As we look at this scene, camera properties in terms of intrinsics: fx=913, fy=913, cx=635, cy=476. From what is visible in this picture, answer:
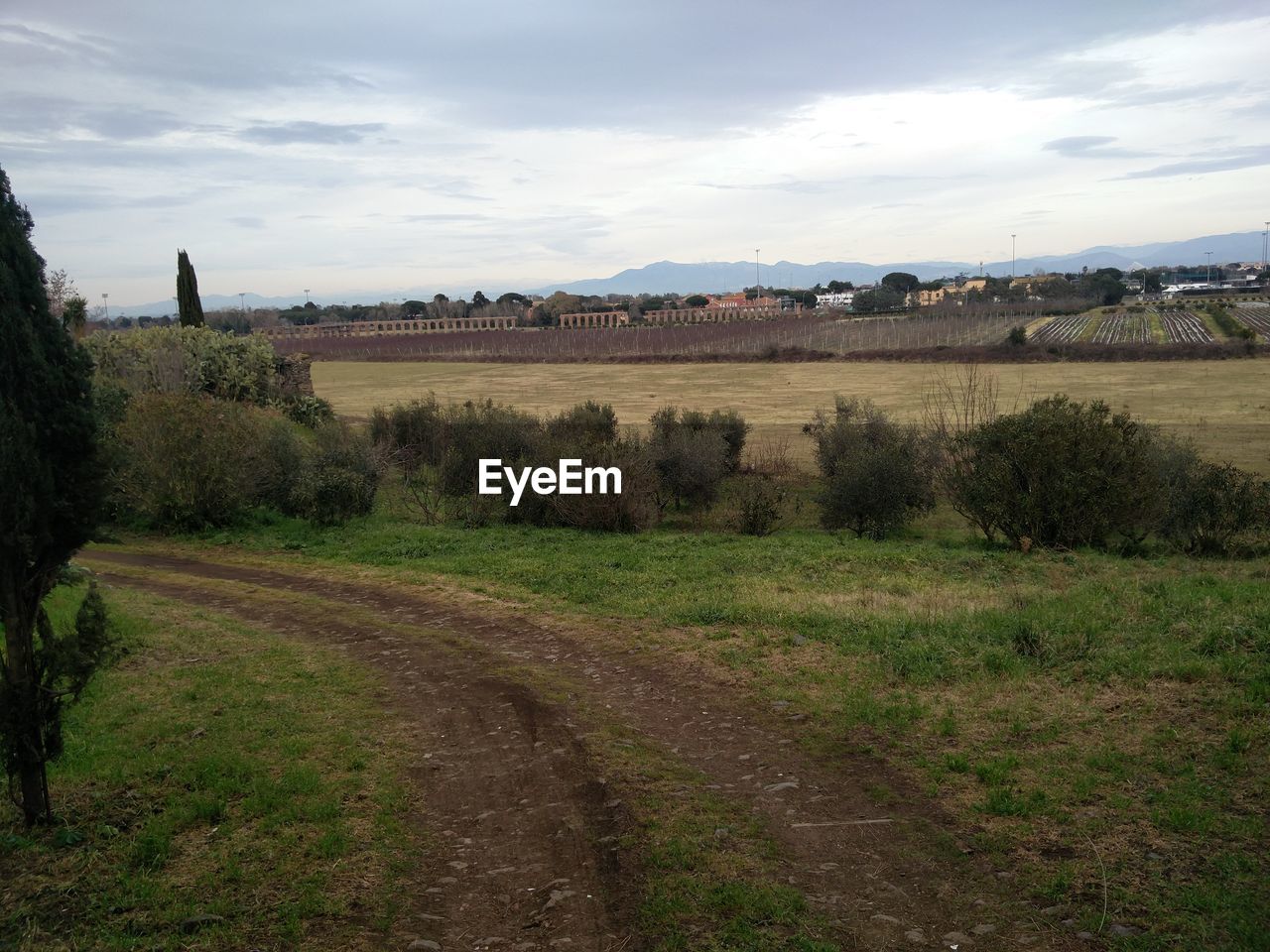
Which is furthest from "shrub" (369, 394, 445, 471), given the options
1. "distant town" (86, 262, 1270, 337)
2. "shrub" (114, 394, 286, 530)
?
"distant town" (86, 262, 1270, 337)

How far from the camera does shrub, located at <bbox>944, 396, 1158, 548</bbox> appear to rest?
47.5 ft

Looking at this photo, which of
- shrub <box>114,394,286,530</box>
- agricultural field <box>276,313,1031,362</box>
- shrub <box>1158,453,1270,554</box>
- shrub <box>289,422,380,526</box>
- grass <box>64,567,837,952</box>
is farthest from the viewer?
agricultural field <box>276,313,1031,362</box>

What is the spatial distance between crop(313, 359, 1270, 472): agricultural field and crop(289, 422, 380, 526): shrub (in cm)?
1765

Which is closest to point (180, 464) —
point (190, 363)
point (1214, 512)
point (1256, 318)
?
point (190, 363)

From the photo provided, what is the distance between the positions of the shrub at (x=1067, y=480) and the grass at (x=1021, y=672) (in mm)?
1084

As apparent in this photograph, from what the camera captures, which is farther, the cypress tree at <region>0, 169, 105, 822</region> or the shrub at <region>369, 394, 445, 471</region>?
the shrub at <region>369, 394, 445, 471</region>

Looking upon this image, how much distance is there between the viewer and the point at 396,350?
101062 mm

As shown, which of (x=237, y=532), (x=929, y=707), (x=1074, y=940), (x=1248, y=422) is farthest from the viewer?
(x=1248, y=422)

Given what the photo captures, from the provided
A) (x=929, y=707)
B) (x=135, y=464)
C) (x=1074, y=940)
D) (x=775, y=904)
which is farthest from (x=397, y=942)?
(x=135, y=464)

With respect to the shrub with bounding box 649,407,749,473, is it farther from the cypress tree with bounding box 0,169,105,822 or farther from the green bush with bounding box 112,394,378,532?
the cypress tree with bounding box 0,169,105,822

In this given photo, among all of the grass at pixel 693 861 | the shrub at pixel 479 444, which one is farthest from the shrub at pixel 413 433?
the grass at pixel 693 861

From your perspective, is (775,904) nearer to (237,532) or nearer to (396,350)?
(237,532)

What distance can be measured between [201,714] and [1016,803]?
20.3ft

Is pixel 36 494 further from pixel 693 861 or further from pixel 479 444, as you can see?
pixel 479 444
